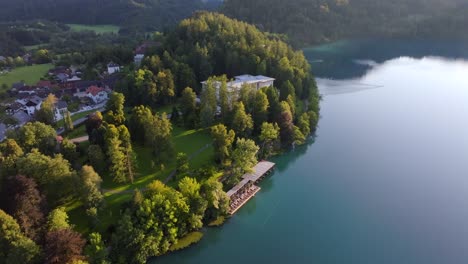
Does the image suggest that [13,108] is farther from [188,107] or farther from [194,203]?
[194,203]

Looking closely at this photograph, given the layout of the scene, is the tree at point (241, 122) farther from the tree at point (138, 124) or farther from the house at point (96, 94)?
the house at point (96, 94)

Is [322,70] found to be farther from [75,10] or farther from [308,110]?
[75,10]

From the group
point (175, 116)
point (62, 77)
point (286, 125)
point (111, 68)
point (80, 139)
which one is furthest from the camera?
point (111, 68)

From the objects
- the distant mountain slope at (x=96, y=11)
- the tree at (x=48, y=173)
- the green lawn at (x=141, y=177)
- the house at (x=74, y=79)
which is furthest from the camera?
the distant mountain slope at (x=96, y=11)

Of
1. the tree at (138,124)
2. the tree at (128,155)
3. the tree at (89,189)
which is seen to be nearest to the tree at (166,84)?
the tree at (138,124)

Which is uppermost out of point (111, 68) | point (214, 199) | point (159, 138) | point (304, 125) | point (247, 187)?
point (111, 68)

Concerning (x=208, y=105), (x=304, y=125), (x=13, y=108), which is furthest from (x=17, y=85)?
(x=304, y=125)
